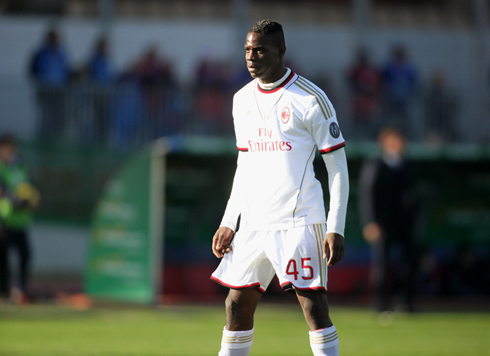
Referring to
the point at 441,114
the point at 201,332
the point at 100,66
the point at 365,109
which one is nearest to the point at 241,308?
the point at 201,332

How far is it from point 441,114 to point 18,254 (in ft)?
26.5

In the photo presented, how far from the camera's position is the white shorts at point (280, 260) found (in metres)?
4.22

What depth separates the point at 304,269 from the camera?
421cm

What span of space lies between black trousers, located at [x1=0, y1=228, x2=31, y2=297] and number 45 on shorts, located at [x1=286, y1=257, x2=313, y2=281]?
713 centimetres

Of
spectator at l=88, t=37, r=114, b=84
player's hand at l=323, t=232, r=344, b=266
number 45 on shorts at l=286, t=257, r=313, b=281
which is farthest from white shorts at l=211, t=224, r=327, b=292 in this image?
spectator at l=88, t=37, r=114, b=84

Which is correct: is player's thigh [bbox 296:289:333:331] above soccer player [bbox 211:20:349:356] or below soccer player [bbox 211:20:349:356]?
below

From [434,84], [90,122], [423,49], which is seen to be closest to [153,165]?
[90,122]

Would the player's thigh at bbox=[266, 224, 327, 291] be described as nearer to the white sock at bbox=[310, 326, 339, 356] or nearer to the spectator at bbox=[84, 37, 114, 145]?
the white sock at bbox=[310, 326, 339, 356]

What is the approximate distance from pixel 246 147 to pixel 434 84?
11.9m

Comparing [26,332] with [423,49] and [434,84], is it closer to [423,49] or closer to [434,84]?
[434,84]

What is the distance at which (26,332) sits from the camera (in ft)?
26.3

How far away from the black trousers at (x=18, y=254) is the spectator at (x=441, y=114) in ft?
25.0

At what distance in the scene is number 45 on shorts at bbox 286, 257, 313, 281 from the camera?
421 cm

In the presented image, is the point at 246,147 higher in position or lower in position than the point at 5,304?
higher
